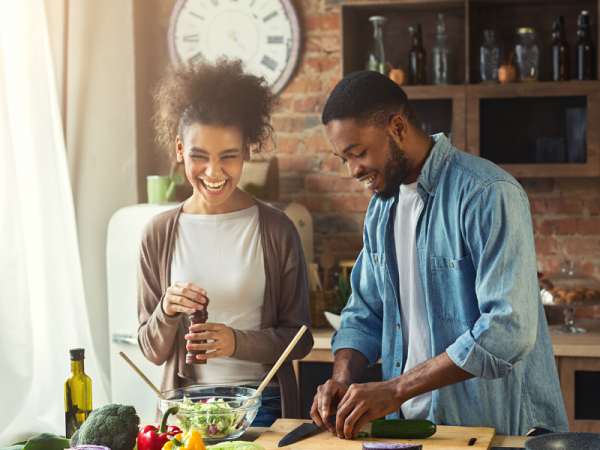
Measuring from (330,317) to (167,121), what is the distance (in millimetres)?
1265

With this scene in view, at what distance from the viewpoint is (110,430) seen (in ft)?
4.08

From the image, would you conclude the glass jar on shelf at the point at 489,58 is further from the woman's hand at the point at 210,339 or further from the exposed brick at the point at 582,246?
the woman's hand at the point at 210,339

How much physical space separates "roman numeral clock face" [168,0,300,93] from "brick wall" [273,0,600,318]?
0.07m

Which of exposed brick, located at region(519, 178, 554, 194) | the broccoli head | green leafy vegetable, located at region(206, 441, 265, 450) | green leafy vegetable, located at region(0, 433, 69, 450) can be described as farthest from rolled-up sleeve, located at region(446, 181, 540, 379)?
exposed brick, located at region(519, 178, 554, 194)

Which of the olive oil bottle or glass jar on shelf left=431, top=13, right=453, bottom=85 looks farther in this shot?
glass jar on shelf left=431, top=13, right=453, bottom=85

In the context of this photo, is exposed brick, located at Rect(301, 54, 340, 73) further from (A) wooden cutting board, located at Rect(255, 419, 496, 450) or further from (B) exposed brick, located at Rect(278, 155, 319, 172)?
(A) wooden cutting board, located at Rect(255, 419, 496, 450)

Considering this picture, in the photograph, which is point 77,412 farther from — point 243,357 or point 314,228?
point 314,228

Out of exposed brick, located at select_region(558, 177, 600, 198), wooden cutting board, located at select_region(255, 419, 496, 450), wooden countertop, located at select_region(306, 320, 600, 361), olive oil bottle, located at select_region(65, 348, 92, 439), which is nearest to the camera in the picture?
wooden cutting board, located at select_region(255, 419, 496, 450)

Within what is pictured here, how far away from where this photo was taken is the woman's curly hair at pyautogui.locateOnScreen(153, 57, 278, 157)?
1721 mm

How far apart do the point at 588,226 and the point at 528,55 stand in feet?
2.71

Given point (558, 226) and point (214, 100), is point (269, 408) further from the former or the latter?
point (558, 226)

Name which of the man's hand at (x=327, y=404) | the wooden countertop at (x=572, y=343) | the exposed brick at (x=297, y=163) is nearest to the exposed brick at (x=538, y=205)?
the wooden countertop at (x=572, y=343)

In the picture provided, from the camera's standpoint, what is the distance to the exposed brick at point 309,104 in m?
3.13

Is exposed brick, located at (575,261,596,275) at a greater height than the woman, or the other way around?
the woman
